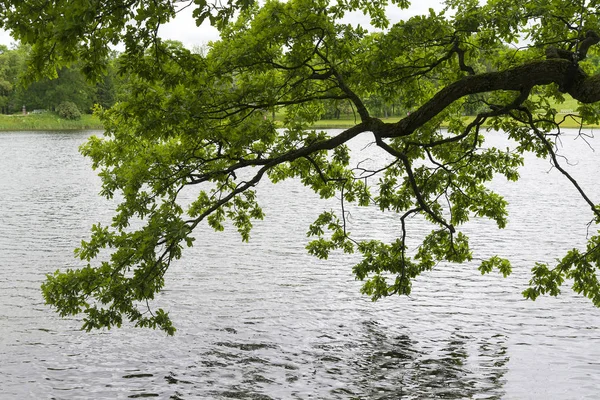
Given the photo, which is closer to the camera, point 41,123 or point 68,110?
point 41,123

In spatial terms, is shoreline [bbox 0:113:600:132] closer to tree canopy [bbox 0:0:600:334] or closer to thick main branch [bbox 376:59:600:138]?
tree canopy [bbox 0:0:600:334]

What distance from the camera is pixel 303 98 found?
14.1m

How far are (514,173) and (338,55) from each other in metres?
5.04

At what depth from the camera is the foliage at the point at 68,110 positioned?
126 m

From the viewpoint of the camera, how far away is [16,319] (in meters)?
18.3

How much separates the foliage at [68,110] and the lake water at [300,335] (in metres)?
102

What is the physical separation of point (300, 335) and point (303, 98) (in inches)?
245

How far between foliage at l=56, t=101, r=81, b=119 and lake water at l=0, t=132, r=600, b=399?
10165 cm

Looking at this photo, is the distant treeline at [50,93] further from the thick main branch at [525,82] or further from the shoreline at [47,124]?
the thick main branch at [525,82]

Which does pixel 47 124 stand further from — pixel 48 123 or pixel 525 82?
pixel 525 82

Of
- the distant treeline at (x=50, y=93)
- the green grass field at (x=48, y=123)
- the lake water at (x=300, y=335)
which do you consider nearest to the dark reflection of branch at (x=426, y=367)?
the lake water at (x=300, y=335)

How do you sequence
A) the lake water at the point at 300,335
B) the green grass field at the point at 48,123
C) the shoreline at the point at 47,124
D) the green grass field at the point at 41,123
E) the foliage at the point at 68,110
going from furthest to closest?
the foliage at the point at 68,110, the green grass field at the point at 41,123, the green grass field at the point at 48,123, the shoreline at the point at 47,124, the lake water at the point at 300,335

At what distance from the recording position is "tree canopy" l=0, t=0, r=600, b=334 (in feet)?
35.7

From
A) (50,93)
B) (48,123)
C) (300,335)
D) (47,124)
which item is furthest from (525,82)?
(50,93)
